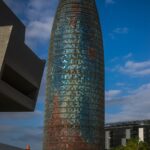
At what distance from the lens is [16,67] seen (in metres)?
42.9

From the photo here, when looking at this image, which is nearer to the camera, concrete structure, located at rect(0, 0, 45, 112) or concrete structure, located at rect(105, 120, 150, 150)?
concrete structure, located at rect(0, 0, 45, 112)

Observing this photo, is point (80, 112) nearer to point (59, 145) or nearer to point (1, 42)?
point (59, 145)

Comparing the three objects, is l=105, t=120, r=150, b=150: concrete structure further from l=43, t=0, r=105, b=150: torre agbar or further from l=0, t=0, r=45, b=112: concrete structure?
l=0, t=0, r=45, b=112: concrete structure

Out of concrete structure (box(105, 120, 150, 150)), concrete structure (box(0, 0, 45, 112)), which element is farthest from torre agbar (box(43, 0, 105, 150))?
concrete structure (box(0, 0, 45, 112))

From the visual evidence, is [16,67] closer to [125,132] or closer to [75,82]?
[75,82]

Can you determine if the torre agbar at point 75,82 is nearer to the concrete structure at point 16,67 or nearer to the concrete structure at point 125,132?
the concrete structure at point 125,132

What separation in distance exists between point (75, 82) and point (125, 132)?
140 feet

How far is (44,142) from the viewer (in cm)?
9831

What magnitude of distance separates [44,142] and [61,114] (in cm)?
738

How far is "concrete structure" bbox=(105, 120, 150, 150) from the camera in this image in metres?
132

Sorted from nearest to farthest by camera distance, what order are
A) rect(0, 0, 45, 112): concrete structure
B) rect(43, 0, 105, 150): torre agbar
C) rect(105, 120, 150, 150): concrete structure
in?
rect(0, 0, 45, 112): concrete structure, rect(43, 0, 105, 150): torre agbar, rect(105, 120, 150, 150): concrete structure

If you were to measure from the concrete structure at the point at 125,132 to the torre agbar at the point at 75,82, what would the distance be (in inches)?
1369

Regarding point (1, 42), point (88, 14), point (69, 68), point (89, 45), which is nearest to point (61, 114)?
point (69, 68)

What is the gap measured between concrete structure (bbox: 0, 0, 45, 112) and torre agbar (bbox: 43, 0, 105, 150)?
4495 centimetres
